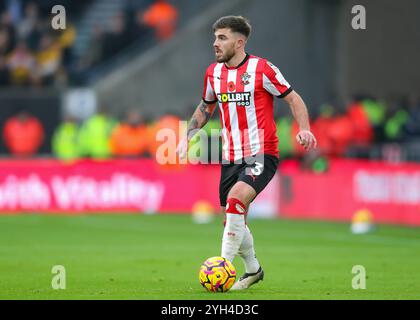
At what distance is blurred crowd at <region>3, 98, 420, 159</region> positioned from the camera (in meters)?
24.6

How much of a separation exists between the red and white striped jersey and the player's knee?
1.74 feet

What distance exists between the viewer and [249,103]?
1112 cm

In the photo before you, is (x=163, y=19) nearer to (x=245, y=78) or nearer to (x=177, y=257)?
(x=177, y=257)

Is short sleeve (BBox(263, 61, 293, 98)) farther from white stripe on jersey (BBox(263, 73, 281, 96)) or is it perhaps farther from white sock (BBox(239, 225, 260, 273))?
white sock (BBox(239, 225, 260, 273))

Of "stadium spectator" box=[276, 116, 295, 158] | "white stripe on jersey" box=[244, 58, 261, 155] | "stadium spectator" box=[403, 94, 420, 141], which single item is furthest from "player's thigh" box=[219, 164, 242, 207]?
"stadium spectator" box=[276, 116, 295, 158]

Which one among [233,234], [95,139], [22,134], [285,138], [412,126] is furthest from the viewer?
[22,134]

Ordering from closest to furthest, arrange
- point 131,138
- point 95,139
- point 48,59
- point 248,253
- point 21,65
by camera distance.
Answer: point 248,253 → point 131,138 → point 95,139 → point 21,65 → point 48,59

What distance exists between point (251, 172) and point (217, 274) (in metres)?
1.05

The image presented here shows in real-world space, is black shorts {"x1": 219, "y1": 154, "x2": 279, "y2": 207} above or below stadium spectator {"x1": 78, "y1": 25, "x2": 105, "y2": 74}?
below

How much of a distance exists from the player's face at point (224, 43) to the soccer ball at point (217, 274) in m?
1.95

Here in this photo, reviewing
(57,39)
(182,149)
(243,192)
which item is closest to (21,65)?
(57,39)
